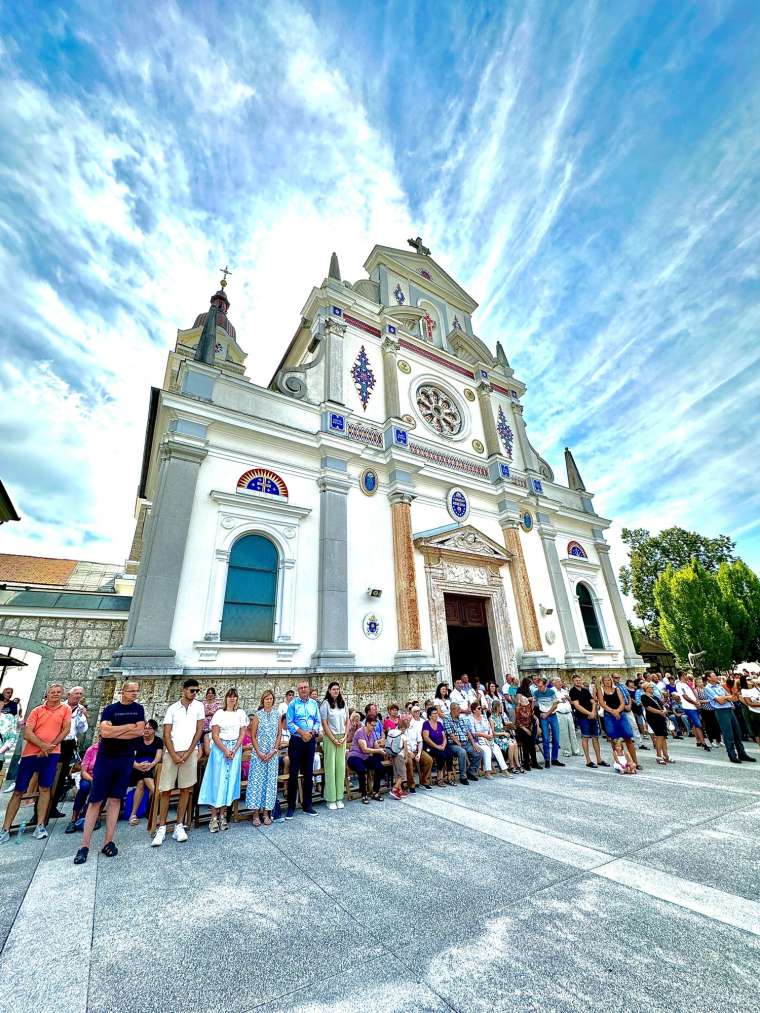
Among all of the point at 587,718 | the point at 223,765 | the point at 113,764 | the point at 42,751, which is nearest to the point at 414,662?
the point at 587,718

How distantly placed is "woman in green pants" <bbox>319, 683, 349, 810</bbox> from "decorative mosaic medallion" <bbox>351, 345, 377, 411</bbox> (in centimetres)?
1030

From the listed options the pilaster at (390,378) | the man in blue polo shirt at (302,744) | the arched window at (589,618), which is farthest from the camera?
the arched window at (589,618)

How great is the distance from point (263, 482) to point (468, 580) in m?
7.27

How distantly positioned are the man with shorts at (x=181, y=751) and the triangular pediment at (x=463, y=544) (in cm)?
846

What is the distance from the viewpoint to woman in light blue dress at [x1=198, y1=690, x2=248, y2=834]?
18.3 feet

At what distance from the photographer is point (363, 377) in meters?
15.1

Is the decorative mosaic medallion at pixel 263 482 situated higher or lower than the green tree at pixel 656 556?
lower

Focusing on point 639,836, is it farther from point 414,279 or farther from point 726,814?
point 414,279

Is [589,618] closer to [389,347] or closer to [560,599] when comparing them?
[560,599]

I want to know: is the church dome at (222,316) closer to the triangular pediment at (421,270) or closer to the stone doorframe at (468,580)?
the triangular pediment at (421,270)

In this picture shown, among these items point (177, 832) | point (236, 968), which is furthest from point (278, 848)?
point (236, 968)

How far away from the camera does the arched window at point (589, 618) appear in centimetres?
1677

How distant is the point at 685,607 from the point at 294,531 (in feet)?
105

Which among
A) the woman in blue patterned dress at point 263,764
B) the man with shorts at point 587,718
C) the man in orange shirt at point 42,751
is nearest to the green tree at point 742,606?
the man with shorts at point 587,718
